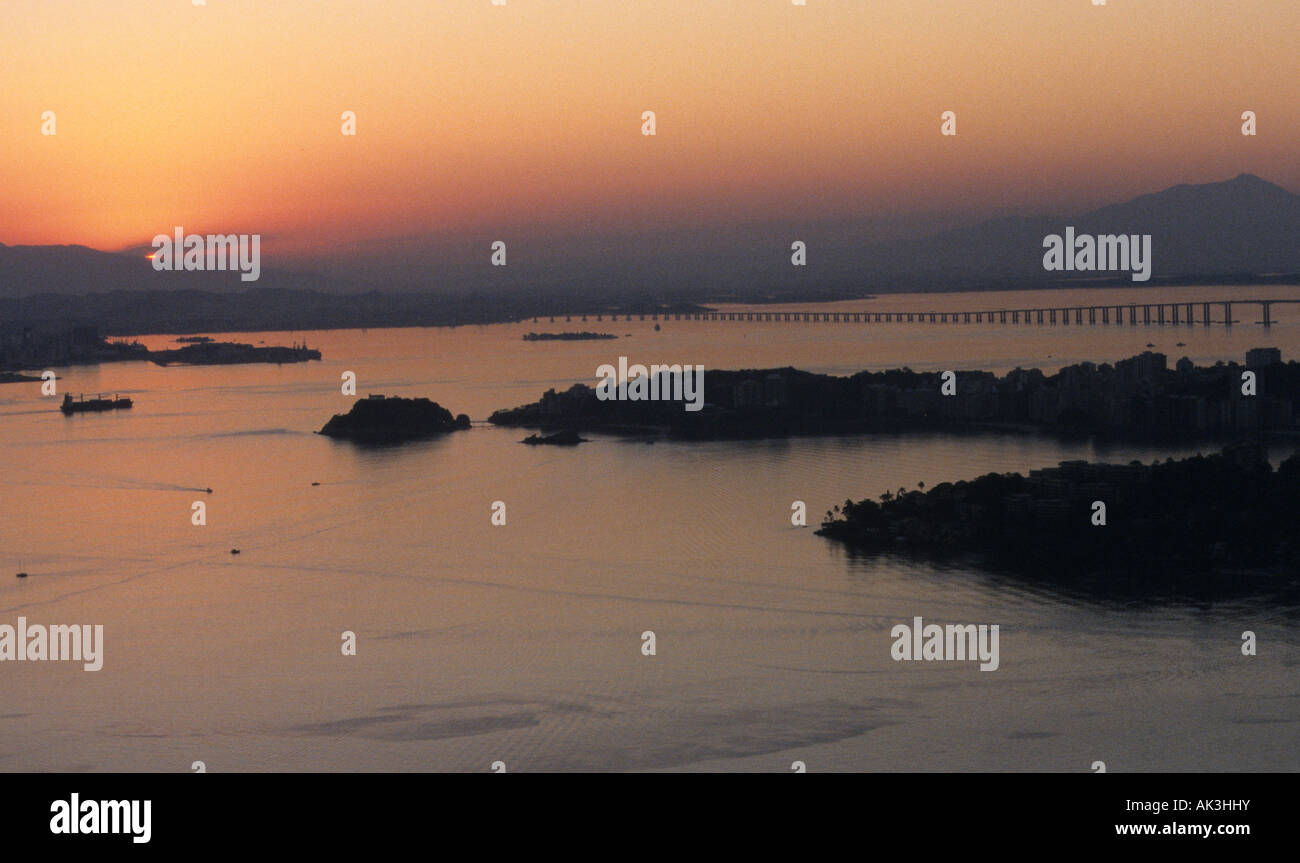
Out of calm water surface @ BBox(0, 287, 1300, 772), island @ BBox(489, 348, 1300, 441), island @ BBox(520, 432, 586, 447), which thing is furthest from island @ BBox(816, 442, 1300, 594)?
island @ BBox(520, 432, 586, 447)

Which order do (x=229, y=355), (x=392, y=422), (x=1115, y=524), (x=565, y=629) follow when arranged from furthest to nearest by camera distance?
1. (x=229, y=355)
2. (x=392, y=422)
3. (x=1115, y=524)
4. (x=565, y=629)

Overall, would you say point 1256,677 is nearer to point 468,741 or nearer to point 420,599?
point 468,741

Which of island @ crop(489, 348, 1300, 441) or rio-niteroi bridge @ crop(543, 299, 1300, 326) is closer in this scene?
island @ crop(489, 348, 1300, 441)

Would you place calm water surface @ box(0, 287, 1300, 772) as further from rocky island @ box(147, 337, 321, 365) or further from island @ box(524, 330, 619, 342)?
island @ box(524, 330, 619, 342)

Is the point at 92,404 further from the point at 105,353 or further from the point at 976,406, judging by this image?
the point at 976,406

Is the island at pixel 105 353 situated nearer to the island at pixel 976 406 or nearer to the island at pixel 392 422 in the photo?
the island at pixel 392 422

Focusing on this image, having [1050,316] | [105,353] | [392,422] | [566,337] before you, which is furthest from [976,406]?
[1050,316]
